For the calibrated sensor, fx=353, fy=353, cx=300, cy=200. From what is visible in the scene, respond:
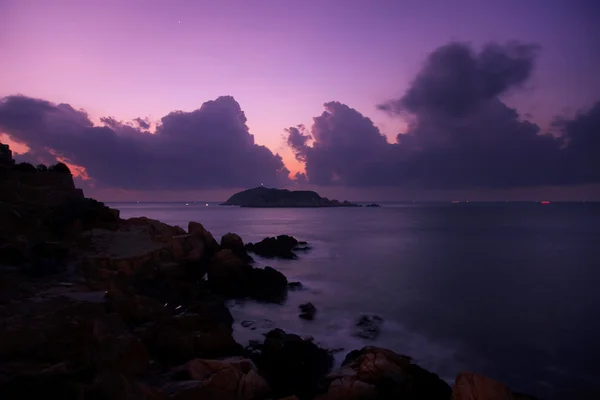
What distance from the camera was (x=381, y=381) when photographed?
29.4 ft

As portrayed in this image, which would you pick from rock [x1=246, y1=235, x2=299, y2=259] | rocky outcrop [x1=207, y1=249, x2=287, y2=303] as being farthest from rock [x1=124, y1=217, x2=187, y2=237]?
rock [x1=246, y1=235, x2=299, y2=259]

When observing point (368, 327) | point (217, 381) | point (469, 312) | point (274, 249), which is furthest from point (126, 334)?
point (274, 249)

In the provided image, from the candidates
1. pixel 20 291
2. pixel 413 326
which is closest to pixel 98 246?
pixel 20 291

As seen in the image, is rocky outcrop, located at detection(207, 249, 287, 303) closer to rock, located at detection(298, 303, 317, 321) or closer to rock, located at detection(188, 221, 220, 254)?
rock, located at detection(298, 303, 317, 321)

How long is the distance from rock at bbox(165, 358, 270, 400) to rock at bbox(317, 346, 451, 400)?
1.65m

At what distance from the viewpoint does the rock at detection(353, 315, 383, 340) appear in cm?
1531

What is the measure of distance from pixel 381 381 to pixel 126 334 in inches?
262

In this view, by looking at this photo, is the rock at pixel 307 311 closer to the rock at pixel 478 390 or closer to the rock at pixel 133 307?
the rock at pixel 133 307

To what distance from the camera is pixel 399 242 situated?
170 feet

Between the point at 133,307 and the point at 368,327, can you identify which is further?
the point at 368,327

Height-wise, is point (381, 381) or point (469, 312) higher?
point (381, 381)

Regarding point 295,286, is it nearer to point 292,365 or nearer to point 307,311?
point 307,311

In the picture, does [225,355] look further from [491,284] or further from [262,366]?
[491,284]

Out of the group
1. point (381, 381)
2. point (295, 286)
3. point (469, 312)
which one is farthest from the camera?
point (295, 286)
